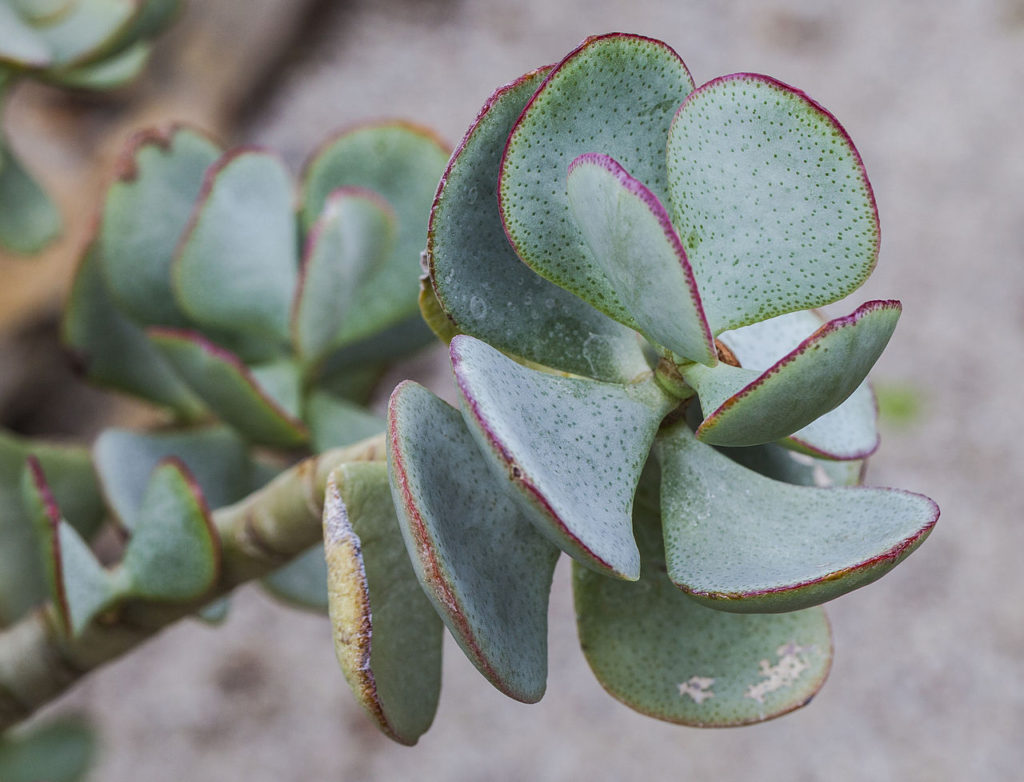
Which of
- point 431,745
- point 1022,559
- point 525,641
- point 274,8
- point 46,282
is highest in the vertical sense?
point 525,641

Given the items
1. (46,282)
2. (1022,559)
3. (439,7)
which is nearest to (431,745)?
(46,282)

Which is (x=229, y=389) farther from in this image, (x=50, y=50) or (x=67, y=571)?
(x=50, y=50)

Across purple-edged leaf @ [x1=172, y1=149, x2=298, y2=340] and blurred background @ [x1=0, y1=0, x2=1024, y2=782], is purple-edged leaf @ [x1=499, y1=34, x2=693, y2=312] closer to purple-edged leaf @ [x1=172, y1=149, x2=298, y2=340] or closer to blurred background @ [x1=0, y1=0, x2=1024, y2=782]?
purple-edged leaf @ [x1=172, y1=149, x2=298, y2=340]

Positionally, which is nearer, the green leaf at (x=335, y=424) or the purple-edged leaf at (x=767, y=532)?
the purple-edged leaf at (x=767, y=532)

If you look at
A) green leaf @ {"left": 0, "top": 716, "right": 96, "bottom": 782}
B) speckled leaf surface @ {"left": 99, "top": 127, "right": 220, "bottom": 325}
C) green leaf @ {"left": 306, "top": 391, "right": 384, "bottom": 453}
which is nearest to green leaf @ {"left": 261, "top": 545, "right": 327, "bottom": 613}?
green leaf @ {"left": 306, "top": 391, "right": 384, "bottom": 453}

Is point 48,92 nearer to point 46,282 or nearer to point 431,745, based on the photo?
point 46,282

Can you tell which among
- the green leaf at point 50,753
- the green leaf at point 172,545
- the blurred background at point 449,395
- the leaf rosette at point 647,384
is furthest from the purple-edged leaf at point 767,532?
the blurred background at point 449,395

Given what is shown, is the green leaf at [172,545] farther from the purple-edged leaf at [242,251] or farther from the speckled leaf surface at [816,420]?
the speckled leaf surface at [816,420]
